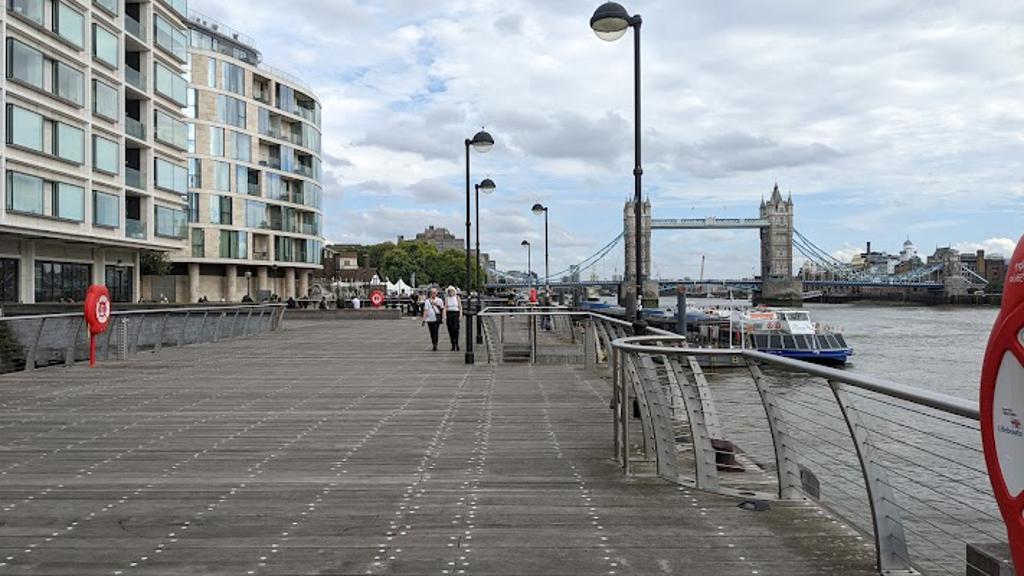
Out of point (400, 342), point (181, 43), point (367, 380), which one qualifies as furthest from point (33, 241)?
point (367, 380)

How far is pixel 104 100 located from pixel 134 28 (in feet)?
16.6

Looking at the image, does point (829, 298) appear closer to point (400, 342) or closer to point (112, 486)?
point (400, 342)

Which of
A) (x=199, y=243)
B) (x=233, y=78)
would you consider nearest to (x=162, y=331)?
(x=199, y=243)

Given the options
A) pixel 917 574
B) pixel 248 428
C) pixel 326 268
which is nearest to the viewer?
pixel 917 574

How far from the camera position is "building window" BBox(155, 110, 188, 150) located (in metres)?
43.2

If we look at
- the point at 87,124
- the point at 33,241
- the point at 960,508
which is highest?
the point at 87,124

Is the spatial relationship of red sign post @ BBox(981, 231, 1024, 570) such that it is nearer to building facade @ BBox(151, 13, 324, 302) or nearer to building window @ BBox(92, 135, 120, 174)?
building window @ BBox(92, 135, 120, 174)

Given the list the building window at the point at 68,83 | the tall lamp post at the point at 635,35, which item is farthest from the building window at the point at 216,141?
the tall lamp post at the point at 635,35

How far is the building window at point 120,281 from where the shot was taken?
42.3 metres

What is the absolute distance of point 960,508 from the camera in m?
11.7

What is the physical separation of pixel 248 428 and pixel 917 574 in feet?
22.0

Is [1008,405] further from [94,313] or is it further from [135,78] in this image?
[135,78]

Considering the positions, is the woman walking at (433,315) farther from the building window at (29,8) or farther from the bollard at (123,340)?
the building window at (29,8)

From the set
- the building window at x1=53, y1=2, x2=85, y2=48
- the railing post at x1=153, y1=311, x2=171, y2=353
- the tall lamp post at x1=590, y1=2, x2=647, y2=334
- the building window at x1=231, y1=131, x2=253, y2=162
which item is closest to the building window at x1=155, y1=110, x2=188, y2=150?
the building window at x1=53, y1=2, x2=85, y2=48
